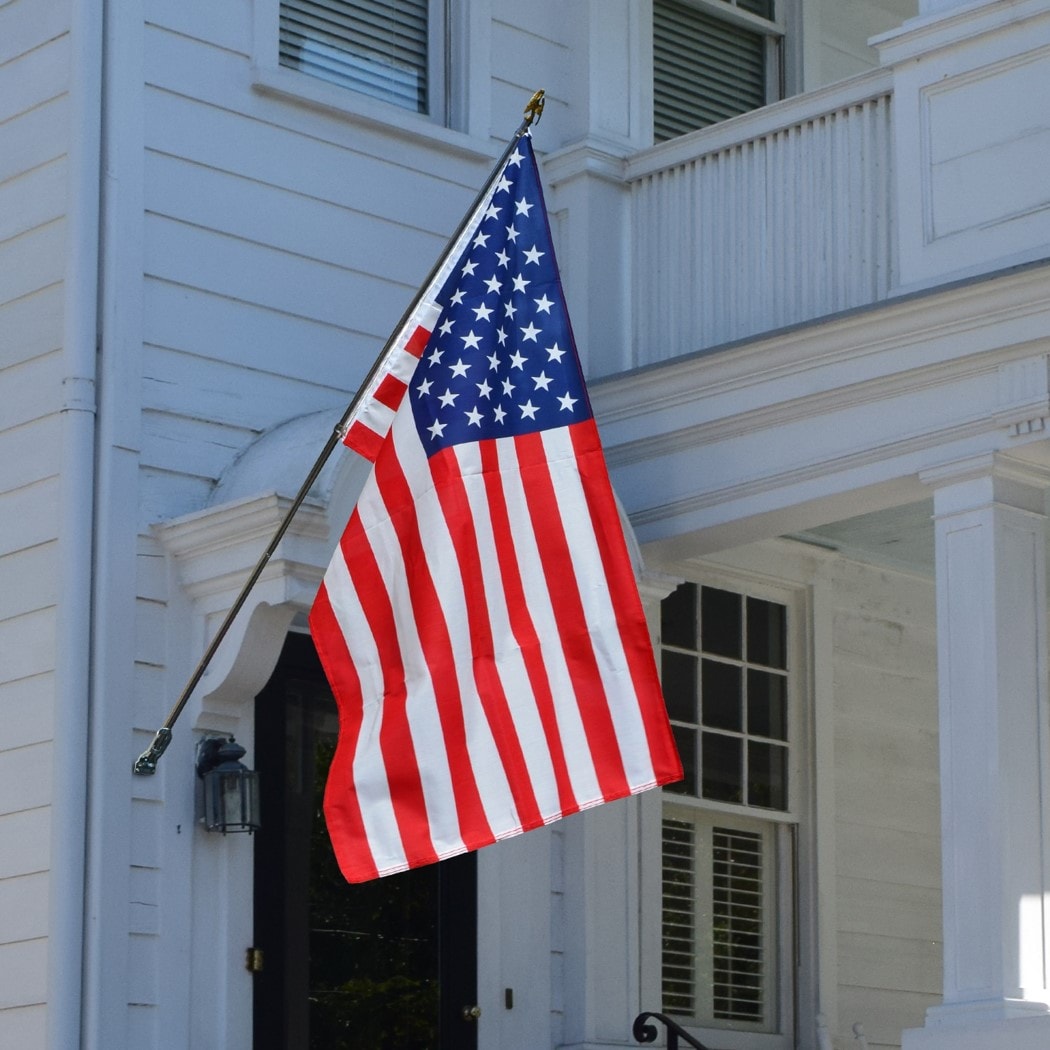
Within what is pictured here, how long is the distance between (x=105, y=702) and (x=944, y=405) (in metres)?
3.19

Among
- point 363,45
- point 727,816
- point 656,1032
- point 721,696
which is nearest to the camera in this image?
point 656,1032

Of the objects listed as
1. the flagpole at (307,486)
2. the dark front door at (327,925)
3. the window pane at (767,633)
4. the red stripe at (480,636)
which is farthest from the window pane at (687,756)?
the red stripe at (480,636)

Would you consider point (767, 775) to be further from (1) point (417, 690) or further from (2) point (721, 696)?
(1) point (417, 690)

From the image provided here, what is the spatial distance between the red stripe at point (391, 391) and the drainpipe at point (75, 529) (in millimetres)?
1457

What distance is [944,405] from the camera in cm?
779

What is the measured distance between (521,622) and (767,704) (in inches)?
144

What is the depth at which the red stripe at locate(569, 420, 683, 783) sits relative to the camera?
6.95 metres

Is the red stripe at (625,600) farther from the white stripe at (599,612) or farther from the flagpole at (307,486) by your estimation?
the flagpole at (307,486)

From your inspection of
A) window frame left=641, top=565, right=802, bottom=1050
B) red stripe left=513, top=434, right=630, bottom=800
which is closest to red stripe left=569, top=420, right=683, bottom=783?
red stripe left=513, top=434, right=630, bottom=800

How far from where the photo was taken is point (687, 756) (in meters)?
10.2

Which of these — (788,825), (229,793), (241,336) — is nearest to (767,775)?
(788,825)

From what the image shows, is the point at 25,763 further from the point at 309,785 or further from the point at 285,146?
the point at 285,146

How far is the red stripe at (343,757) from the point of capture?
23.1 feet

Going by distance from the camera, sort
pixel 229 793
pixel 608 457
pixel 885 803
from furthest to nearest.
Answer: pixel 885 803 < pixel 608 457 < pixel 229 793
